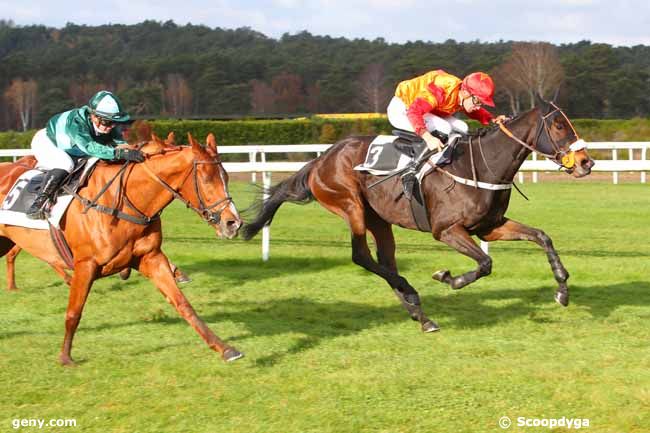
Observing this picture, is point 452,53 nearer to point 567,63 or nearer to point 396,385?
point 567,63

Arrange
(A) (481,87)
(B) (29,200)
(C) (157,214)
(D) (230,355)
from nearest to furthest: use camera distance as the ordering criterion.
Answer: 1. (D) (230,355)
2. (C) (157,214)
3. (B) (29,200)
4. (A) (481,87)

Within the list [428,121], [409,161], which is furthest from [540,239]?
[428,121]

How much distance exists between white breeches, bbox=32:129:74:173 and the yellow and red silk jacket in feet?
7.92

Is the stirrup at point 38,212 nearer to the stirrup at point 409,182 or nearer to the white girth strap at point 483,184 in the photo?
the stirrup at point 409,182

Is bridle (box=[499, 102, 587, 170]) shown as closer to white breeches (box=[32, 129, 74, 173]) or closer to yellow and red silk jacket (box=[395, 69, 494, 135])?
yellow and red silk jacket (box=[395, 69, 494, 135])

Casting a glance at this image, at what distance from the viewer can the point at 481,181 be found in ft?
20.2

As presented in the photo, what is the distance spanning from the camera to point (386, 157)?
671cm

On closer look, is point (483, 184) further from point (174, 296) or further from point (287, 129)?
point (287, 129)

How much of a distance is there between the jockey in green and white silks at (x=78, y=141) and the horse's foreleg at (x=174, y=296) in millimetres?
628

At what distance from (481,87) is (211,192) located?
2335 millimetres

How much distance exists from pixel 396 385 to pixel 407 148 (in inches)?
96.1

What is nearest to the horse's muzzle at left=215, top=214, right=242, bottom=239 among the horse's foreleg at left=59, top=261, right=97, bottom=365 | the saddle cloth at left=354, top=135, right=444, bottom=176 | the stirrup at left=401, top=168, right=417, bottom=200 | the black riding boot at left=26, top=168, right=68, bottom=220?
the horse's foreleg at left=59, top=261, right=97, bottom=365

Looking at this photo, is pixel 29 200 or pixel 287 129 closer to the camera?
pixel 29 200

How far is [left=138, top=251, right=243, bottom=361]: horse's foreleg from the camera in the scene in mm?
5023
